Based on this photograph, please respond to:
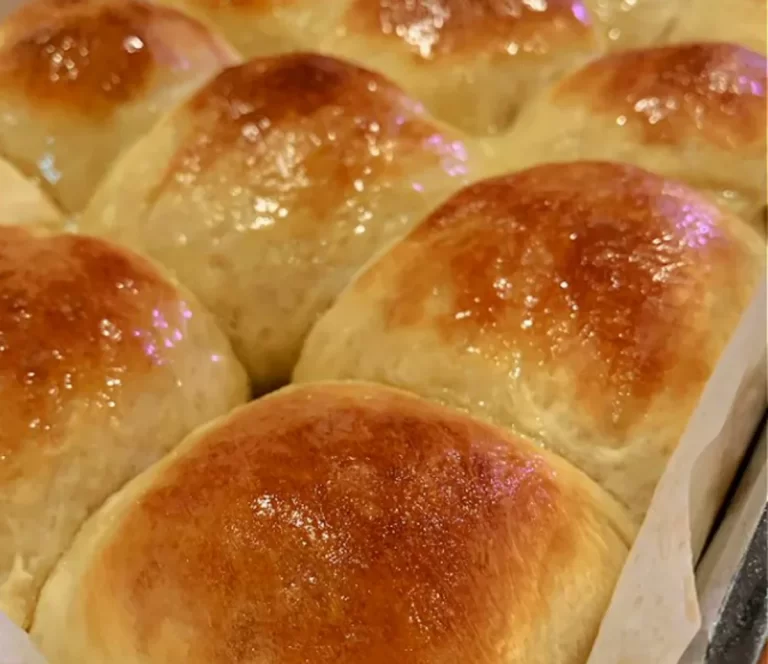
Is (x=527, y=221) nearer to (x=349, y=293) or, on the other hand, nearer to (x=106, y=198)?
(x=349, y=293)

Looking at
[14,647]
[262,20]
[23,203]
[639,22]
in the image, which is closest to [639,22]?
[639,22]

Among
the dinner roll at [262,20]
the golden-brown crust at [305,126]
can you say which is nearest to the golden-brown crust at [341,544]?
the golden-brown crust at [305,126]

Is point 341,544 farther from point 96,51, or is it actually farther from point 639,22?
point 639,22

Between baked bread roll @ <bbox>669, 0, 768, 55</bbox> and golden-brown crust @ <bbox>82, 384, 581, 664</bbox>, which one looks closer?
golden-brown crust @ <bbox>82, 384, 581, 664</bbox>

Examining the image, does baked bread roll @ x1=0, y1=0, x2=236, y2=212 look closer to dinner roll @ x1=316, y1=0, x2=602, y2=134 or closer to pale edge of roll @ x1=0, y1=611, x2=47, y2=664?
dinner roll @ x1=316, y1=0, x2=602, y2=134

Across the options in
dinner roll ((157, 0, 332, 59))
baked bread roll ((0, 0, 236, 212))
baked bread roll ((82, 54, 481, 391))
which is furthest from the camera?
dinner roll ((157, 0, 332, 59))

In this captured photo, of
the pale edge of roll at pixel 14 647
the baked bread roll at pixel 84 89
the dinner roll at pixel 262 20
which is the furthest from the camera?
the dinner roll at pixel 262 20

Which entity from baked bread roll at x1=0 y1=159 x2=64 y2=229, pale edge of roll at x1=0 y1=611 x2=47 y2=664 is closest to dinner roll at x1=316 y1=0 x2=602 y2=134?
baked bread roll at x1=0 y1=159 x2=64 y2=229

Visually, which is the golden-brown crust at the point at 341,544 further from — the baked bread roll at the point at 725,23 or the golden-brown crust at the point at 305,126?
the baked bread roll at the point at 725,23
